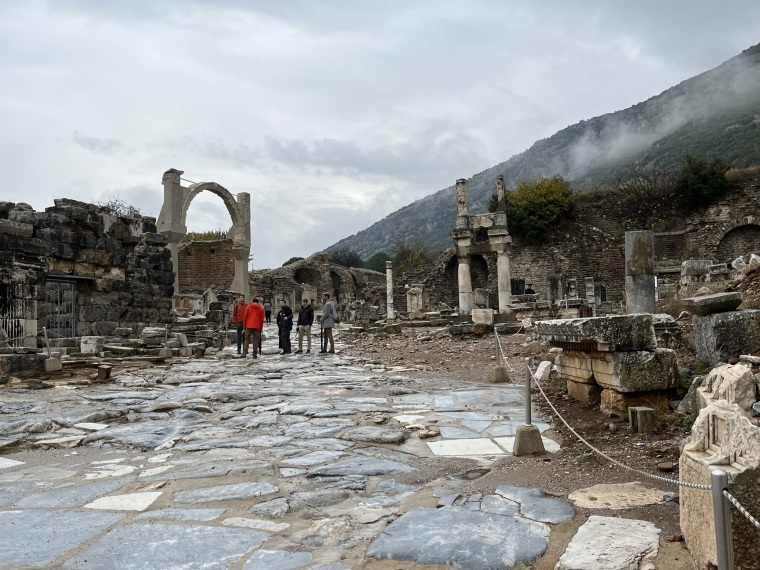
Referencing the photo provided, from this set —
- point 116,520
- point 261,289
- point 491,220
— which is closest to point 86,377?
point 116,520

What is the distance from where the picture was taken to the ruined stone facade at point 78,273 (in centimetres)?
1085

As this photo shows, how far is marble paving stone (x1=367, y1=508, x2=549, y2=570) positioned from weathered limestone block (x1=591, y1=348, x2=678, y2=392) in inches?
102

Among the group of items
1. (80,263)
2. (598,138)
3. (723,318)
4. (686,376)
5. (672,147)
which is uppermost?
(598,138)

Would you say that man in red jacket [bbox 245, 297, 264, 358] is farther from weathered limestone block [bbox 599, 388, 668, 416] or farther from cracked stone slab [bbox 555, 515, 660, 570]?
cracked stone slab [bbox 555, 515, 660, 570]

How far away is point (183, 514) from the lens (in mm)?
3256

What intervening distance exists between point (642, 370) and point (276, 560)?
373cm

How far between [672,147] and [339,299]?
3387 cm

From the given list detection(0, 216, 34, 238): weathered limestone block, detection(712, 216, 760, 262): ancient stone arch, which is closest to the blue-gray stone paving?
detection(0, 216, 34, 238): weathered limestone block

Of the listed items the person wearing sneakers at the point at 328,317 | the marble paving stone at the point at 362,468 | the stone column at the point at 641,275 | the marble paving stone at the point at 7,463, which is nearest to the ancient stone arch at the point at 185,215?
the person wearing sneakers at the point at 328,317

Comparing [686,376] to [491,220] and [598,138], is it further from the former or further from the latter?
[598,138]

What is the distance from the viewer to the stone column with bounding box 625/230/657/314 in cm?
1029

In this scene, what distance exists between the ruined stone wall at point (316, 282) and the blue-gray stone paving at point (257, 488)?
104 ft

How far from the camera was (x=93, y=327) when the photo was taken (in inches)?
580

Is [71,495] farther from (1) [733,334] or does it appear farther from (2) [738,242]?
(2) [738,242]
